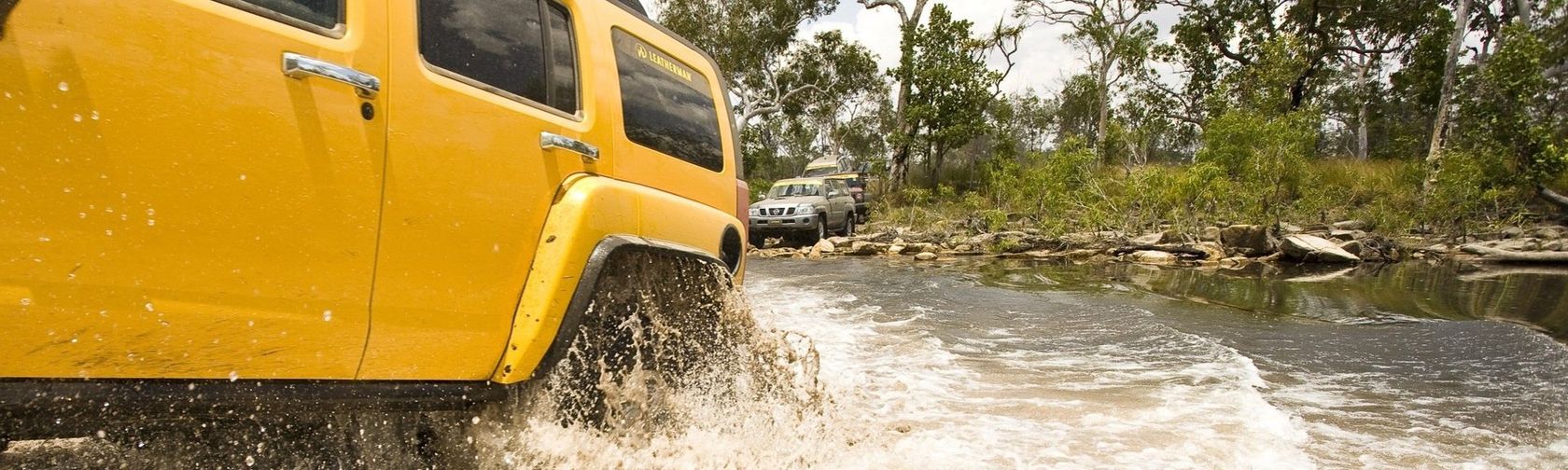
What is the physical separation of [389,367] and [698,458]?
117 cm

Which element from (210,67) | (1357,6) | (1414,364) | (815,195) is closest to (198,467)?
(210,67)

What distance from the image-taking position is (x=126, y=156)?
4.25 ft

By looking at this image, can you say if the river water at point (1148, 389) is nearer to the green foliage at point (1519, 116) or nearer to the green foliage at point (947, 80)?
the green foliage at point (1519, 116)

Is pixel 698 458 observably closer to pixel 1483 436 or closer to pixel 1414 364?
pixel 1483 436

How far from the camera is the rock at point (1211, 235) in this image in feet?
46.9

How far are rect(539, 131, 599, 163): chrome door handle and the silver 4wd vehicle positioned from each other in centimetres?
1410

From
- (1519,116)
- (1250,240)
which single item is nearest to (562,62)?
(1250,240)

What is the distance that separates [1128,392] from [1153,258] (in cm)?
1048

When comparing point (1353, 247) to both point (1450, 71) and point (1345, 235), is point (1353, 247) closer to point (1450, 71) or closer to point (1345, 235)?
point (1345, 235)

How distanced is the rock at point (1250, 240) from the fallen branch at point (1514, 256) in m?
3.71

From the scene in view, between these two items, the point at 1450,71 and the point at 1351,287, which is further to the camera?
the point at 1450,71

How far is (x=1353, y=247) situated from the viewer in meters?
13.3

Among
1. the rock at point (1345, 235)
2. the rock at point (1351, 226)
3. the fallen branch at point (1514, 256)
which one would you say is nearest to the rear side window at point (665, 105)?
the rock at point (1345, 235)

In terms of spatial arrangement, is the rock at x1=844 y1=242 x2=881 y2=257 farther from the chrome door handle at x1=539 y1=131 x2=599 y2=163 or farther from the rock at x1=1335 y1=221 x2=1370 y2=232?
the chrome door handle at x1=539 y1=131 x2=599 y2=163
